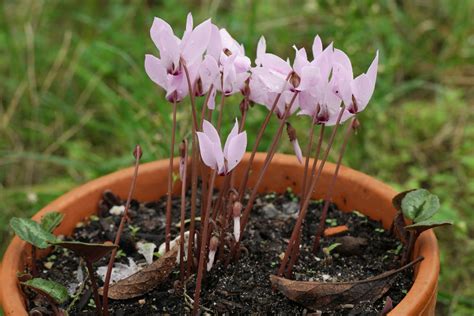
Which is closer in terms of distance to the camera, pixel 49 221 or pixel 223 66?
pixel 223 66

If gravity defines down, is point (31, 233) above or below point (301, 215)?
below

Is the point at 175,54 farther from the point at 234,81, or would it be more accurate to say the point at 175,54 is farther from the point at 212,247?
the point at 212,247

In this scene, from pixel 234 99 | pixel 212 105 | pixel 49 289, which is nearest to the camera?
pixel 49 289

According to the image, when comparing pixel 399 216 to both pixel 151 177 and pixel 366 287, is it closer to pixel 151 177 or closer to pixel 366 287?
pixel 366 287

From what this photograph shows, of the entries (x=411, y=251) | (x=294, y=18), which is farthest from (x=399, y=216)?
(x=294, y=18)

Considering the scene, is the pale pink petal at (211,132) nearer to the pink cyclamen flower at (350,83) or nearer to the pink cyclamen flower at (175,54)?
the pink cyclamen flower at (175,54)

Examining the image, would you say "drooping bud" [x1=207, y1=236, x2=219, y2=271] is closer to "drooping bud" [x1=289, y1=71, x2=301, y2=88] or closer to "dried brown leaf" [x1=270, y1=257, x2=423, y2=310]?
"dried brown leaf" [x1=270, y1=257, x2=423, y2=310]

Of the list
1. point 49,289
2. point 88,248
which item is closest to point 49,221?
point 49,289

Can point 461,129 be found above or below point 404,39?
below
